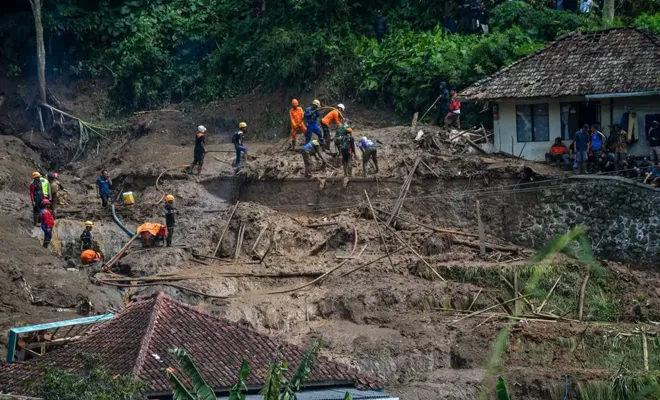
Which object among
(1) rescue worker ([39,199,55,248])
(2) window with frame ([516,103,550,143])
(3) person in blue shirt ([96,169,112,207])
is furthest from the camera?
(3) person in blue shirt ([96,169,112,207])

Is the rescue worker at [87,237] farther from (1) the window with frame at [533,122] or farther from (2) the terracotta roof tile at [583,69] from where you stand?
(1) the window with frame at [533,122]

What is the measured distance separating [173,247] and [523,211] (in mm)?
9419

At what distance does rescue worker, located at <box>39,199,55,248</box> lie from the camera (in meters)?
41.9

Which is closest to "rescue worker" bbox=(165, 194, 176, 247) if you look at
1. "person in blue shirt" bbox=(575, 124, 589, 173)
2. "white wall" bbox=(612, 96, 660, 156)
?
"person in blue shirt" bbox=(575, 124, 589, 173)

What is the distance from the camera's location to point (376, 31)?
4988cm

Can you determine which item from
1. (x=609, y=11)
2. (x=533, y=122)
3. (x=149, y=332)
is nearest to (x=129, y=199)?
(x=533, y=122)

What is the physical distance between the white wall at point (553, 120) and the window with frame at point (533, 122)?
101 mm

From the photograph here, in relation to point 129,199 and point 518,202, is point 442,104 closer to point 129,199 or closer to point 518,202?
point 518,202

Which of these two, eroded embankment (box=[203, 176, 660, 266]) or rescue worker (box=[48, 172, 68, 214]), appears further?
rescue worker (box=[48, 172, 68, 214])

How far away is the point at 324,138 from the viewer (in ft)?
146

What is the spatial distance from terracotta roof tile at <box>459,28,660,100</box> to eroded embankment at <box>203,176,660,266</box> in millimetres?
2669

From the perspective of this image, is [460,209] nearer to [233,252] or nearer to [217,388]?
[233,252]

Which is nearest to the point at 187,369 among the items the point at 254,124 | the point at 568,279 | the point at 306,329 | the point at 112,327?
the point at 112,327

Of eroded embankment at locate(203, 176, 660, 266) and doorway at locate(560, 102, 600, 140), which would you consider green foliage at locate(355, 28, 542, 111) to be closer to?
doorway at locate(560, 102, 600, 140)
